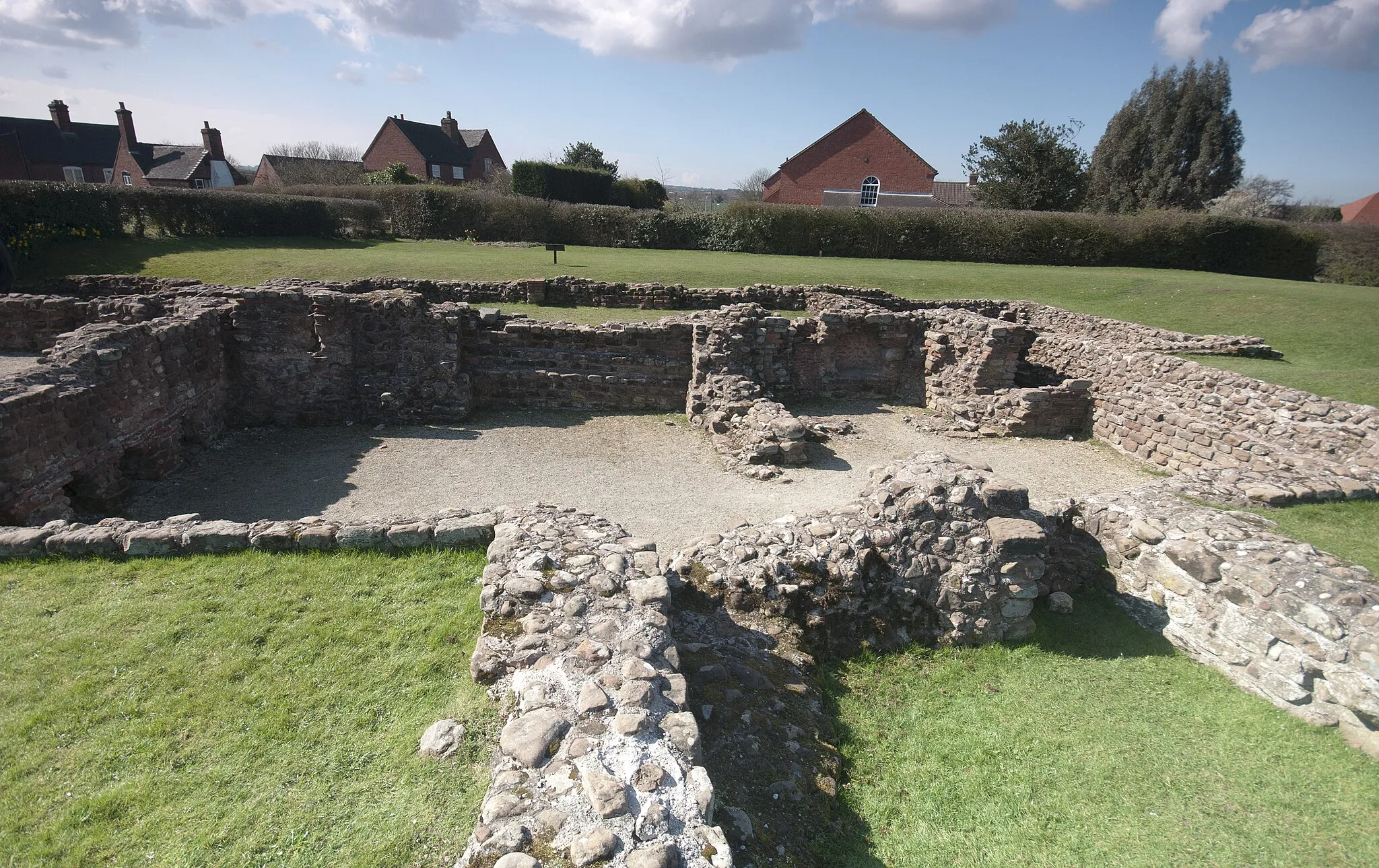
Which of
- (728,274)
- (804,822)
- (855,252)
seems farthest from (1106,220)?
(804,822)

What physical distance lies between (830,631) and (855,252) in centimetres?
3033

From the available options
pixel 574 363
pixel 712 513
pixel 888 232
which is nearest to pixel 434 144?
pixel 888 232

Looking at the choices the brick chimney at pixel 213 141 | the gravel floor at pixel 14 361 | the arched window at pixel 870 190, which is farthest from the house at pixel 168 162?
the arched window at pixel 870 190

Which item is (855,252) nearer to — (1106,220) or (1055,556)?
(1106,220)

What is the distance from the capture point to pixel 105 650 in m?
5.21

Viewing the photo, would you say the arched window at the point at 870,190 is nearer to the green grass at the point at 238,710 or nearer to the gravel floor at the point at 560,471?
the gravel floor at the point at 560,471

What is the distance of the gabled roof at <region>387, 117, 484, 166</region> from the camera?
58.1 metres

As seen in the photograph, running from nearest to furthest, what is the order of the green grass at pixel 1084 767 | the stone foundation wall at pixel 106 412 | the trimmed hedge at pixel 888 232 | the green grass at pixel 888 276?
1. the green grass at pixel 1084 767
2. the stone foundation wall at pixel 106 412
3. the green grass at pixel 888 276
4. the trimmed hedge at pixel 888 232

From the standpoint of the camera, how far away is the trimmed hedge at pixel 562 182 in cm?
4112

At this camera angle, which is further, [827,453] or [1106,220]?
[1106,220]

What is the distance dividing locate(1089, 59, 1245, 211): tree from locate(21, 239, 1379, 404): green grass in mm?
13540

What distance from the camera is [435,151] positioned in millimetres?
59625

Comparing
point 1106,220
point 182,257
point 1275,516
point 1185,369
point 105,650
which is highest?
point 1106,220

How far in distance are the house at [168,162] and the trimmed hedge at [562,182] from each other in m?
27.6
